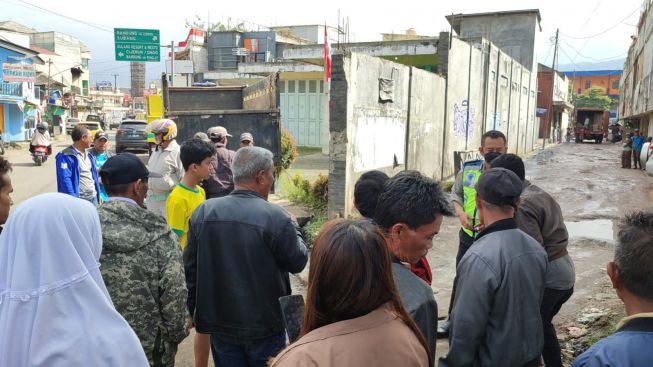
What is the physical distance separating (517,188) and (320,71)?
73.0 ft

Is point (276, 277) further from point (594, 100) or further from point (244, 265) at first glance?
point (594, 100)

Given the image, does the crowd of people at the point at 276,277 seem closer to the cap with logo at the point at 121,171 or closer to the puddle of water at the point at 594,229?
the cap with logo at the point at 121,171

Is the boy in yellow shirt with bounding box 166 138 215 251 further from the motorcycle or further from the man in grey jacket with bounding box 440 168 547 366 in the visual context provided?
the motorcycle

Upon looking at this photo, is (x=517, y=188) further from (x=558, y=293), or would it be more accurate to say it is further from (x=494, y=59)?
(x=494, y=59)

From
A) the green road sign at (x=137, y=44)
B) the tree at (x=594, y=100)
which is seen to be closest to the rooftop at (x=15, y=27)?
the green road sign at (x=137, y=44)

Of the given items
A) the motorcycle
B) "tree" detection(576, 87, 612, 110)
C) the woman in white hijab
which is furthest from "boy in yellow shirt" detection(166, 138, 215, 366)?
"tree" detection(576, 87, 612, 110)

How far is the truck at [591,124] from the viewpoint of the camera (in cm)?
4225

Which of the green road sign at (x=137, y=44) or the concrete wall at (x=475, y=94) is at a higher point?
the green road sign at (x=137, y=44)

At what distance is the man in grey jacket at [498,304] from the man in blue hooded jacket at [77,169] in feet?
14.6

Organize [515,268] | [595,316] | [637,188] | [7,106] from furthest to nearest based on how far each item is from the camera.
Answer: [7,106] < [637,188] < [595,316] < [515,268]

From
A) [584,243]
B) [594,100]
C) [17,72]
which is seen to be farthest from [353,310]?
[594,100]

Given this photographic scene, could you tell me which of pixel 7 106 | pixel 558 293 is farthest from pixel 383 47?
pixel 7 106

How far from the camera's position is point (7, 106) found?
2978 cm

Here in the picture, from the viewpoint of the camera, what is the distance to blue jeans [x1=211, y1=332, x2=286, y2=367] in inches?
112
